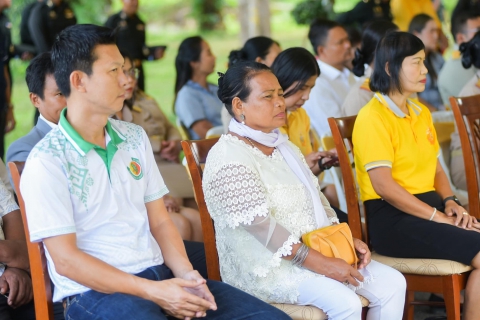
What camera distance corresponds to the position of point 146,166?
73.3 inches

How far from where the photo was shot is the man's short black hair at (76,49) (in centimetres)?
170

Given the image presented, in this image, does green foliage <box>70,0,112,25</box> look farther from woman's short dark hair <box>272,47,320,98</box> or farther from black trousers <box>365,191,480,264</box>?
black trousers <box>365,191,480,264</box>

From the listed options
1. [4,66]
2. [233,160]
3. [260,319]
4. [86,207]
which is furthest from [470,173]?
[4,66]

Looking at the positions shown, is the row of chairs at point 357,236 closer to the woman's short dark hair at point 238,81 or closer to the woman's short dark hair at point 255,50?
the woman's short dark hair at point 238,81

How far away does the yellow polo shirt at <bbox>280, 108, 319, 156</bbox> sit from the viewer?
114 inches

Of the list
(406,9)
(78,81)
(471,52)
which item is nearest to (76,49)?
(78,81)

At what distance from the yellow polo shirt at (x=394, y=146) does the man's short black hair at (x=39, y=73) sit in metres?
1.12

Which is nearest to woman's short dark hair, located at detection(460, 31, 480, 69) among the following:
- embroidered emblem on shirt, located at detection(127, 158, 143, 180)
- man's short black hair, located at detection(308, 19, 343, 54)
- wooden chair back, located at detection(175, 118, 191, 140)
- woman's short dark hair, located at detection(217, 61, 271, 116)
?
man's short black hair, located at detection(308, 19, 343, 54)

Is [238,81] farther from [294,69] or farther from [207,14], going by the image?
[207,14]

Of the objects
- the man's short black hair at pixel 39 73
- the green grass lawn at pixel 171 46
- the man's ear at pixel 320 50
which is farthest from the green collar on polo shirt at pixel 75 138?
the green grass lawn at pixel 171 46

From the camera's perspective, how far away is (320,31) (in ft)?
13.6

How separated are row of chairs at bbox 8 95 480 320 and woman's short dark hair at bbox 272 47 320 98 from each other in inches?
13.3

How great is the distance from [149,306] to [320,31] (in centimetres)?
288

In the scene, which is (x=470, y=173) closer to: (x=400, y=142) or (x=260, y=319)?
(x=400, y=142)
